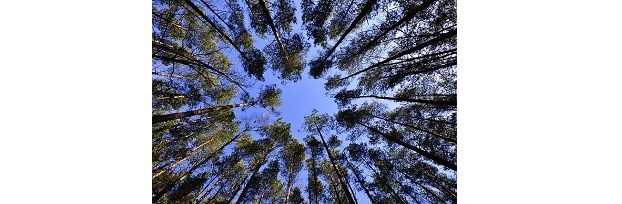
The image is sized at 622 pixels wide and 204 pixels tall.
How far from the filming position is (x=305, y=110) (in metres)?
4.98

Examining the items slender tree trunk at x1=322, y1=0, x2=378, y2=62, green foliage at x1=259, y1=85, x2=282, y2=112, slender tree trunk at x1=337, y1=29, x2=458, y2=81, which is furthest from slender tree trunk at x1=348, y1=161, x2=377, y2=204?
slender tree trunk at x1=322, y1=0, x2=378, y2=62

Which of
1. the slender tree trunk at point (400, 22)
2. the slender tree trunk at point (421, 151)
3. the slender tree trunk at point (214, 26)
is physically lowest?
the slender tree trunk at point (421, 151)

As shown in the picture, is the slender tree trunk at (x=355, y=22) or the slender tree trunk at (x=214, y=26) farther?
the slender tree trunk at (x=355, y=22)

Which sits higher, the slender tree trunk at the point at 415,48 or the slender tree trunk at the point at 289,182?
the slender tree trunk at the point at 415,48

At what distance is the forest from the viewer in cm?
464

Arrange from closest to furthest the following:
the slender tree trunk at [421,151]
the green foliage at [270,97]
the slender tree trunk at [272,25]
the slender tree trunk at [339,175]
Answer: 1. the slender tree trunk at [272,25]
2. the slender tree trunk at [421,151]
3. the green foliage at [270,97]
4. the slender tree trunk at [339,175]

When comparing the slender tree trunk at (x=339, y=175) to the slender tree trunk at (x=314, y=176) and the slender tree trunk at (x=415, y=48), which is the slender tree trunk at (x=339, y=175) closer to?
the slender tree trunk at (x=314, y=176)

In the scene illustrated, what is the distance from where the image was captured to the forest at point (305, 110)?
4.64 meters

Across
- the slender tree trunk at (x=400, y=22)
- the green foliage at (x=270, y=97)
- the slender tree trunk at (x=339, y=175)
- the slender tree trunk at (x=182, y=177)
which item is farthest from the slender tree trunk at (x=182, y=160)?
the slender tree trunk at (x=400, y=22)

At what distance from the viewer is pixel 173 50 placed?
15.9 ft

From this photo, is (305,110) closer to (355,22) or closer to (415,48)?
(355,22)
